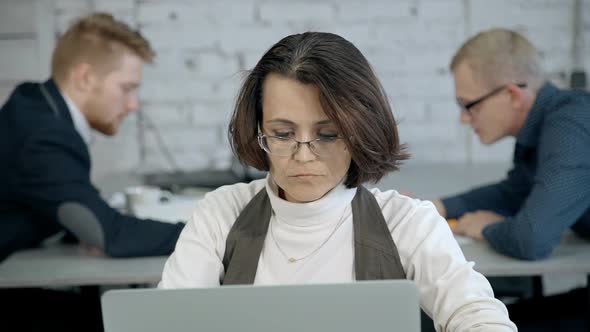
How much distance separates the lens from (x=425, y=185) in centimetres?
259

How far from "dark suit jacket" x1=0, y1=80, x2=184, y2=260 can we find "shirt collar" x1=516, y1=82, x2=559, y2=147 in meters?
0.91

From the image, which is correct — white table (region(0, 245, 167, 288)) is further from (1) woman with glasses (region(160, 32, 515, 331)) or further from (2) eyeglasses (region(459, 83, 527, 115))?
(2) eyeglasses (region(459, 83, 527, 115))

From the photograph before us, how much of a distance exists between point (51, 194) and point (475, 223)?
107 cm

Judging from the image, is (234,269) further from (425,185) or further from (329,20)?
(329,20)

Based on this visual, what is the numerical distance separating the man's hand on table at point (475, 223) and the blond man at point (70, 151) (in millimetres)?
712

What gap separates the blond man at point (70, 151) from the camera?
1.85 meters

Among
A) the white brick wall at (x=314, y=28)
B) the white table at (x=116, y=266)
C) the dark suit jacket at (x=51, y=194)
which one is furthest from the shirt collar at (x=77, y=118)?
the white brick wall at (x=314, y=28)

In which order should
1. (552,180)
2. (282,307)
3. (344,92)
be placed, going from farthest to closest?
(552,180) < (344,92) < (282,307)

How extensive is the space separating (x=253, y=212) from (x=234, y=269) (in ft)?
0.37

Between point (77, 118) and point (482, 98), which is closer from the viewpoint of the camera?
point (482, 98)

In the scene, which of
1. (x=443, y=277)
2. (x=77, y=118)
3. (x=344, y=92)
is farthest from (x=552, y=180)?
(x=77, y=118)

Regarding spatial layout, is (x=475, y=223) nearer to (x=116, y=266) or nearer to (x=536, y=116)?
(x=536, y=116)

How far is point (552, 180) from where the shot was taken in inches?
65.9

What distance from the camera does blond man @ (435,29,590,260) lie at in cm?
166
